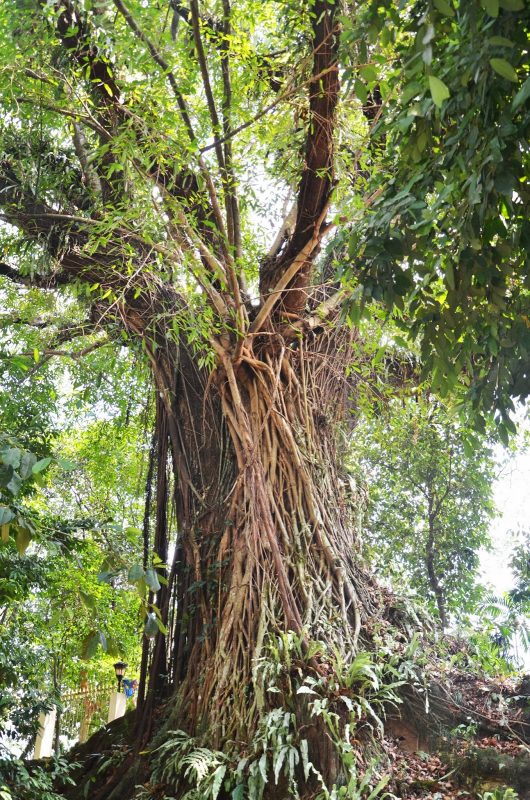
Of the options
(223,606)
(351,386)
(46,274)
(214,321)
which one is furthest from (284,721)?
(46,274)

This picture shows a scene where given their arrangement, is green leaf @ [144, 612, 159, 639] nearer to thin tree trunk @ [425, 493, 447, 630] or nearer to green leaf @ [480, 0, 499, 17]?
green leaf @ [480, 0, 499, 17]

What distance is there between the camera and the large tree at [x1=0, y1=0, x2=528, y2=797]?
365 centimetres

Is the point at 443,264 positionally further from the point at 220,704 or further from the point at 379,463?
the point at 379,463

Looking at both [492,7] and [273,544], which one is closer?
[492,7]

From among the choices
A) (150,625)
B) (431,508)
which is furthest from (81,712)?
(150,625)

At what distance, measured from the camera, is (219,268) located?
4.11 meters

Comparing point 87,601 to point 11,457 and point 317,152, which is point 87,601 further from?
point 317,152

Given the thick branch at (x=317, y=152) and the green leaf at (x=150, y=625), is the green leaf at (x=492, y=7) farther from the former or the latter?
the thick branch at (x=317, y=152)

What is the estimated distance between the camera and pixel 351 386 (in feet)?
18.2

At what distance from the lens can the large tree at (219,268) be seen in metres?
3.65

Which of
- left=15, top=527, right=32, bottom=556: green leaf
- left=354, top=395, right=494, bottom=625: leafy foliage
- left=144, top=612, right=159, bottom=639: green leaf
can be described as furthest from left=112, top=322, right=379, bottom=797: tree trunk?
left=15, top=527, right=32, bottom=556: green leaf

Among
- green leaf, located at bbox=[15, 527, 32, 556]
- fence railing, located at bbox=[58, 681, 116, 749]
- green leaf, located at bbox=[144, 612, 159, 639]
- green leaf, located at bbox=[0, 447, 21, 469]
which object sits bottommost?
green leaf, located at bbox=[144, 612, 159, 639]

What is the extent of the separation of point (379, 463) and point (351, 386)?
1363 millimetres

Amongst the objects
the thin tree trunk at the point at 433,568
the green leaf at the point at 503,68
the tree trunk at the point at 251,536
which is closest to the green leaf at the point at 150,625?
the green leaf at the point at 503,68
